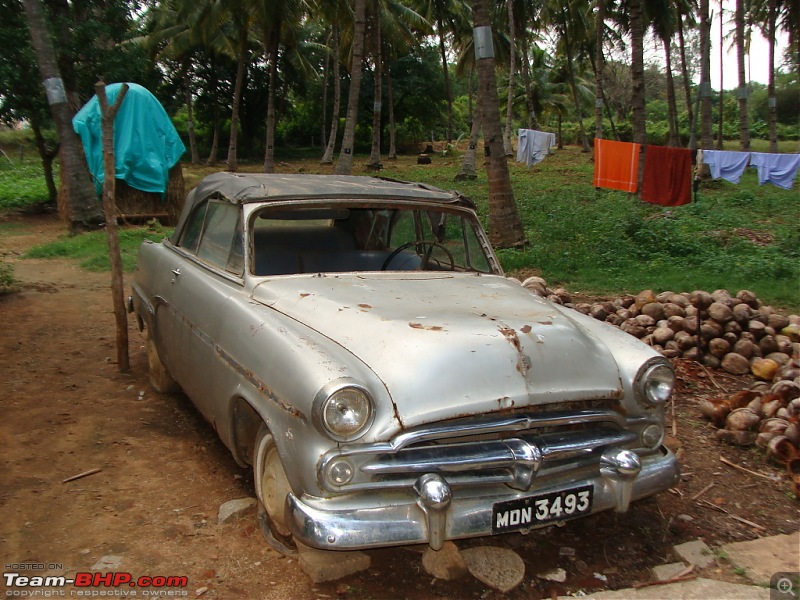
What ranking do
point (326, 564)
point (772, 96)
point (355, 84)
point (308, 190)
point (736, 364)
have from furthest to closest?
point (772, 96)
point (355, 84)
point (736, 364)
point (308, 190)
point (326, 564)

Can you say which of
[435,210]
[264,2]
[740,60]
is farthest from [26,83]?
[740,60]

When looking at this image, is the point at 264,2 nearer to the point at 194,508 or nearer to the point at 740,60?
the point at 740,60

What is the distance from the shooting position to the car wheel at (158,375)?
15.1ft

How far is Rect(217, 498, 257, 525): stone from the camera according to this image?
308 cm

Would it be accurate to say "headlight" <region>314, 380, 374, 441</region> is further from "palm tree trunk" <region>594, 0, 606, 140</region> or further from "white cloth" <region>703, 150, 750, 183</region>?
"palm tree trunk" <region>594, 0, 606, 140</region>

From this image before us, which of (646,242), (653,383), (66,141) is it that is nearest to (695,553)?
(653,383)

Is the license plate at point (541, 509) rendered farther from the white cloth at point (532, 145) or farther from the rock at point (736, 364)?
the white cloth at point (532, 145)

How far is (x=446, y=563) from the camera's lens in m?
2.80

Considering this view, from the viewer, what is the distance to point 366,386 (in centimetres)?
244

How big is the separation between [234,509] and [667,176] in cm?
1185

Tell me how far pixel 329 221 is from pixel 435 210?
2.32 ft

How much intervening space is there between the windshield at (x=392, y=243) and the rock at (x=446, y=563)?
1709 millimetres

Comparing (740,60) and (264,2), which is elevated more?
(264,2)

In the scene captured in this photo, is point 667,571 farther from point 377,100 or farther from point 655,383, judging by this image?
point 377,100
